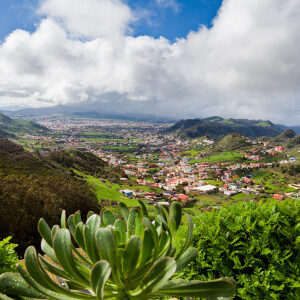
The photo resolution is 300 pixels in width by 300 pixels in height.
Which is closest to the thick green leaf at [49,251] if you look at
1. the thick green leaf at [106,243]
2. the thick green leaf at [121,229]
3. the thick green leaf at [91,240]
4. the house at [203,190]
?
the thick green leaf at [91,240]

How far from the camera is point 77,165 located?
53.6 metres

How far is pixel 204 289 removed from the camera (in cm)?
133

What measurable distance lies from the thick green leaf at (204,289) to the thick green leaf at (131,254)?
0.87 ft

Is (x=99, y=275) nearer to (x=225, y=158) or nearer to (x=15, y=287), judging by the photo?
(x=15, y=287)

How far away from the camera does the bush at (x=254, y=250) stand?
6.69ft

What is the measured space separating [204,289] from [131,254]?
1.90 feet

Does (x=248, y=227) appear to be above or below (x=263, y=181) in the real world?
above

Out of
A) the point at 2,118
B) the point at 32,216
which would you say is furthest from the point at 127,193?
the point at 2,118

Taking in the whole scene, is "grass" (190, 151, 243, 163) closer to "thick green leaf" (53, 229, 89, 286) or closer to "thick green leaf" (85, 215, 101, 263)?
"thick green leaf" (85, 215, 101, 263)

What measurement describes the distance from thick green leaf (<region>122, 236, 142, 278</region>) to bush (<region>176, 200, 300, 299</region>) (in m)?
1.41

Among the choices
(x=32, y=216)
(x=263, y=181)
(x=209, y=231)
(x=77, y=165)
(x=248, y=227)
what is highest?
(x=248, y=227)

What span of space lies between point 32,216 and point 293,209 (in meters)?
8.97

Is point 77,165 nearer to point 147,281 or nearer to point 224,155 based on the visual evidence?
point 147,281

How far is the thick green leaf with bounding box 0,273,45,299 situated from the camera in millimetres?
1348
